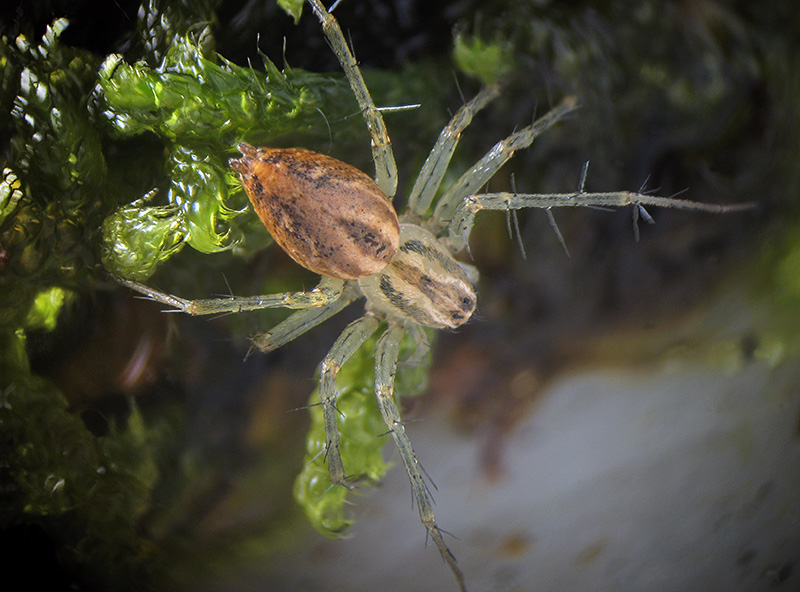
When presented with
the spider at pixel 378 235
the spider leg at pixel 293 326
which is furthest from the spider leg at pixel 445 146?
the spider leg at pixel 293 326

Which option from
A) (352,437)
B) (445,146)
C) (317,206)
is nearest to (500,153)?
(445,146)

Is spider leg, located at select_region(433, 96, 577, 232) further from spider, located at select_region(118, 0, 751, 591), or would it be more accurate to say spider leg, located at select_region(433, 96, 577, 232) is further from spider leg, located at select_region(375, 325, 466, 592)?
spider leg, located at select_region(375, 325, 466, 592)

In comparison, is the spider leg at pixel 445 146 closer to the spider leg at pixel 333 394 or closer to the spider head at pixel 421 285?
the spider head at pixel 421 285

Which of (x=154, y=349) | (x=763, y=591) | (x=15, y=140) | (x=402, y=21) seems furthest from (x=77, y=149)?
(x=763, y=591)

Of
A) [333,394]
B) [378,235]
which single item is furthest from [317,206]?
[333,394]

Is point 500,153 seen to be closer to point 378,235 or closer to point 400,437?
point 378,235

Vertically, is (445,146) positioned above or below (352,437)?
above
